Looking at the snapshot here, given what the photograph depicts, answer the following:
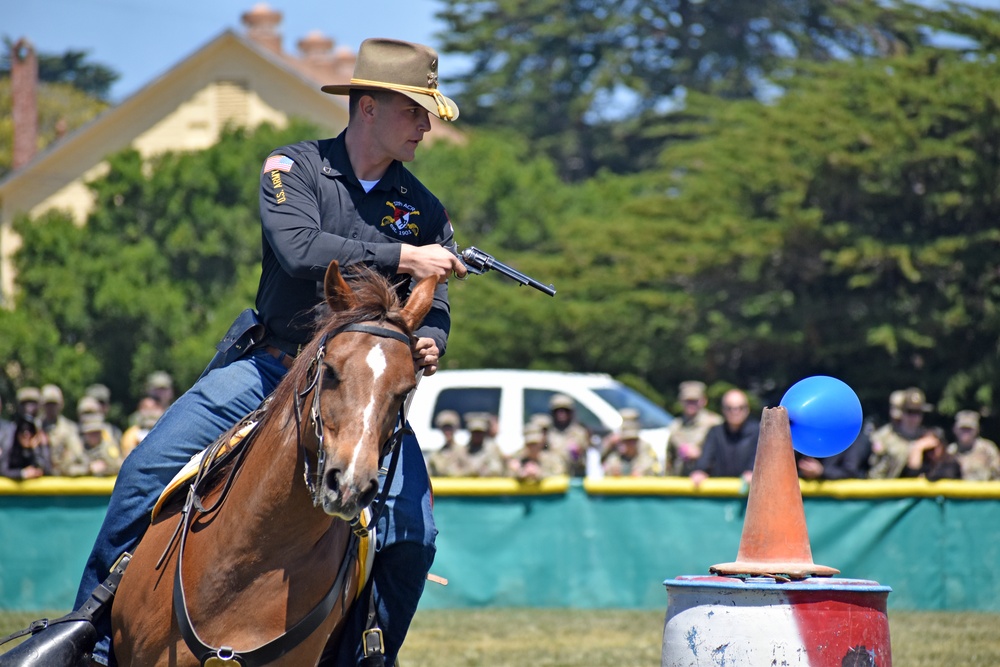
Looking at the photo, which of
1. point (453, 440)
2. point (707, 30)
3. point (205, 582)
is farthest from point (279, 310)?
point (707, 30)

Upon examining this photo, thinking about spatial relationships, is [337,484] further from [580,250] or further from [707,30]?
[707,30]

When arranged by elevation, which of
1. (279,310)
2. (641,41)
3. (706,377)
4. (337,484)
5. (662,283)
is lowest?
(706,377)

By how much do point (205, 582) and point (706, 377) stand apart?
58.7ft

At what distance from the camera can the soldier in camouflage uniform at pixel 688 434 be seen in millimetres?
14062

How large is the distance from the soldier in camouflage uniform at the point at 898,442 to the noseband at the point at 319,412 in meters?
10.6

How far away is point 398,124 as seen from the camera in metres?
5.16

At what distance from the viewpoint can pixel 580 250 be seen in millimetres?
24016

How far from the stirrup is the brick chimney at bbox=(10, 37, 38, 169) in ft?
115

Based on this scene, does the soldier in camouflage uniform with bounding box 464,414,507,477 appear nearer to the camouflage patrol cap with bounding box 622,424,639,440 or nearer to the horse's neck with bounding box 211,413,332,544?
the camouflage patrol cap with bounding box 622,424,639,440

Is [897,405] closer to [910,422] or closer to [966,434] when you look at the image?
[910,422]

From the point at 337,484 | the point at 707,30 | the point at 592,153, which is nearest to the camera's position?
the point at 337,484

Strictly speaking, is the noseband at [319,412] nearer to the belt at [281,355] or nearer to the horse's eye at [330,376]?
the horse's eye at [330,376]

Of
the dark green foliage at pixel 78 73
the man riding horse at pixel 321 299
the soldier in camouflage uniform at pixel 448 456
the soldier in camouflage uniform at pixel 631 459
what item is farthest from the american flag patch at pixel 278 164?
the dark green foliage at pixel 78 73

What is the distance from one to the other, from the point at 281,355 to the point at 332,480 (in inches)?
55.1
